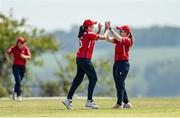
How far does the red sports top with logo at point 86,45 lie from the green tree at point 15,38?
40.0 metres

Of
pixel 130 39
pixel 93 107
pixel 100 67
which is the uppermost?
pixel 130 39

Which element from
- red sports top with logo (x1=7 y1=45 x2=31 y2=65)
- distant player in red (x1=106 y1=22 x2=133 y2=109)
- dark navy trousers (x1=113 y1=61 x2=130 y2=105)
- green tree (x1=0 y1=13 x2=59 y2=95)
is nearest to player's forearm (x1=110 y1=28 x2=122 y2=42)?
distant player in red (x1=106 y1=22 x2=133 y2=109)

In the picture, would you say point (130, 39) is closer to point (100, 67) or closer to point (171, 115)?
point (171, 115)

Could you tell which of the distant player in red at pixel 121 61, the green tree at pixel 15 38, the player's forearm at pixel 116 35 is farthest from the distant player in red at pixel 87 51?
the green tree at pixel 15 38

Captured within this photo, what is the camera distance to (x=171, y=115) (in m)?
20.2

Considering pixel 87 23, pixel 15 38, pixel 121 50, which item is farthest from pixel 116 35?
pixel 15 38

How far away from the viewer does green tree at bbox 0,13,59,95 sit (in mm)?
64438

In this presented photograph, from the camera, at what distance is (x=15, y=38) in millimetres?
65500

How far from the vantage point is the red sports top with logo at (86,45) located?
23328 millimetres

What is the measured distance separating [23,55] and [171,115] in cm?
1050

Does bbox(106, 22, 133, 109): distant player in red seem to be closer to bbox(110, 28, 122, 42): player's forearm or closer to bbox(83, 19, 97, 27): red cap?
bbox(110, 28, 122, 42): player's forearm

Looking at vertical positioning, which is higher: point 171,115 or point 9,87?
point 171,115

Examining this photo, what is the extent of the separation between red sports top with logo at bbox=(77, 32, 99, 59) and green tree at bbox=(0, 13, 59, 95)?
131 feet

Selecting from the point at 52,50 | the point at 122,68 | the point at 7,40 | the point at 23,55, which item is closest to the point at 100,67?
the point at 52,50
